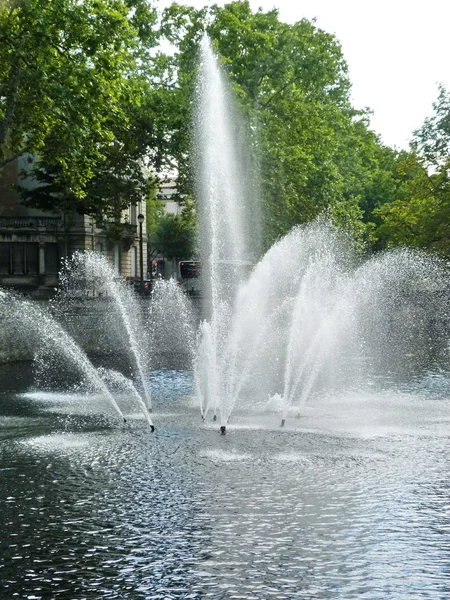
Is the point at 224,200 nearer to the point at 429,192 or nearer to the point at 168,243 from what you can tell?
the point at 429,192

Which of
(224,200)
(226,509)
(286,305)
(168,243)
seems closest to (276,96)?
(224,200)

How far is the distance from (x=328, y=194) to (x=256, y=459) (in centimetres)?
3750

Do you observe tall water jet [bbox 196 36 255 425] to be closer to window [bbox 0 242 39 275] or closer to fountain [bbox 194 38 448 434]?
fountain [bbox 194 38 448 434]

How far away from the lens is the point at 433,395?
896 inches

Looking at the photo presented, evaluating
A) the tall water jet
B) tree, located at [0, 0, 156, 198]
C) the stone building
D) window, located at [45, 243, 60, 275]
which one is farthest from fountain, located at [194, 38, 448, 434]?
window, located at [45, 243, 60, 275]

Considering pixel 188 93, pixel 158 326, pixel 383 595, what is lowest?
pixel 383 595

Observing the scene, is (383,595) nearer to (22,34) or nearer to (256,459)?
(256,459)

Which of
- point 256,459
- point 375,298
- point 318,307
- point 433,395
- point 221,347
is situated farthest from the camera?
point 375,298

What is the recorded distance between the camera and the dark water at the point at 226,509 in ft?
28.1

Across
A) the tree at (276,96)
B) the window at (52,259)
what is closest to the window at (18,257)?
the window at (52,259)

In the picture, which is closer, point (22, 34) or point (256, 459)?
point (256, 459)

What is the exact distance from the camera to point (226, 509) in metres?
11.0

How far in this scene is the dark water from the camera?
8.56 meters

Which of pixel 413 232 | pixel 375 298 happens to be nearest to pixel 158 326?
pixel 413 232
